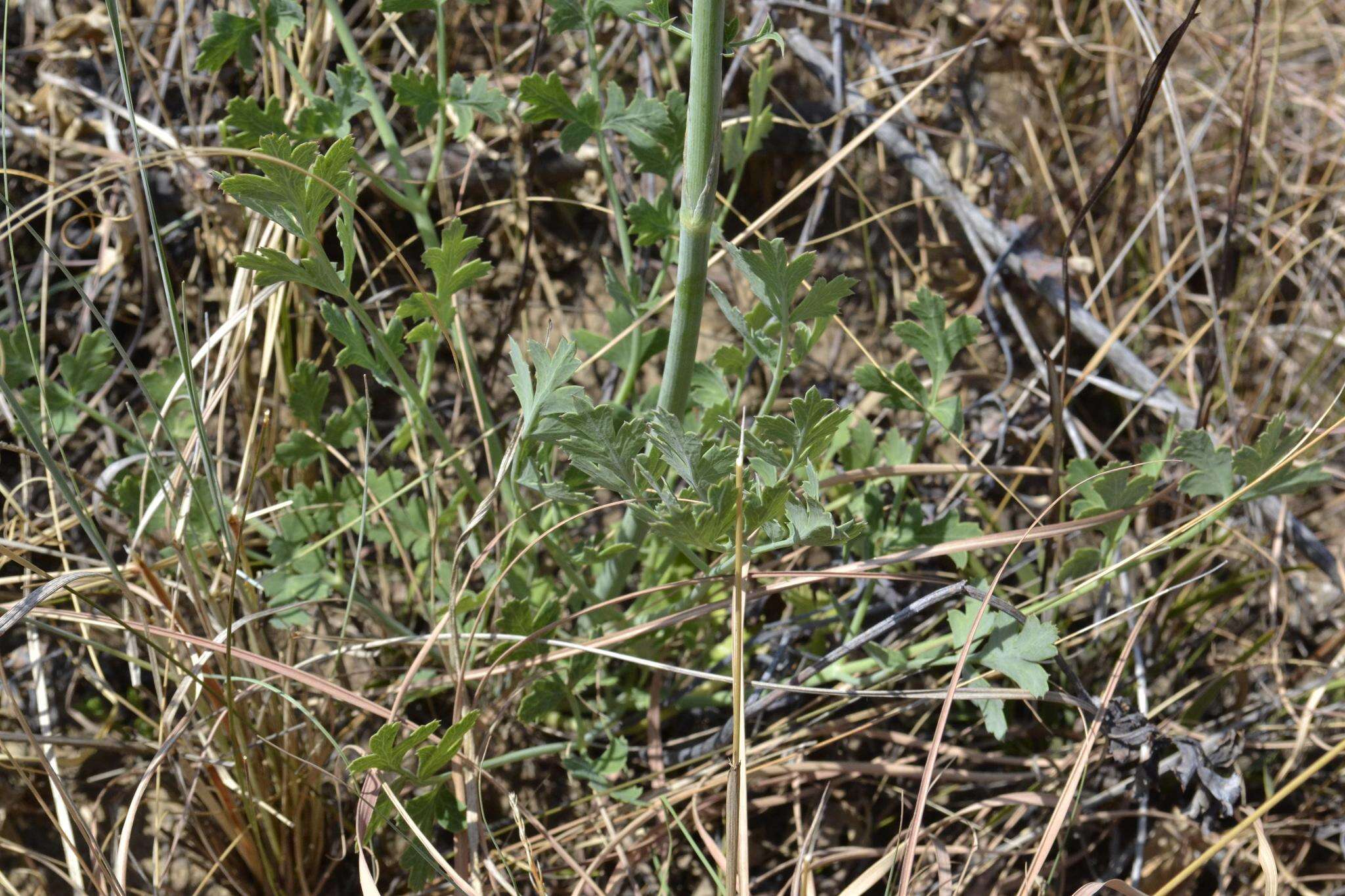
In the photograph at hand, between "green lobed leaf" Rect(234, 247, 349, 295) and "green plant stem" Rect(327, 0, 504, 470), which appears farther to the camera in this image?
"green plant stem" Rect(327, 0, 504, 470)

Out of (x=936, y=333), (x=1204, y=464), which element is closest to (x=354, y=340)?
(x=936, y=333)

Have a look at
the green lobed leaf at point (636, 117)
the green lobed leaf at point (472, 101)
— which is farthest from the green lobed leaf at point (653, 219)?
the green lobed leaf at point (472, 101)

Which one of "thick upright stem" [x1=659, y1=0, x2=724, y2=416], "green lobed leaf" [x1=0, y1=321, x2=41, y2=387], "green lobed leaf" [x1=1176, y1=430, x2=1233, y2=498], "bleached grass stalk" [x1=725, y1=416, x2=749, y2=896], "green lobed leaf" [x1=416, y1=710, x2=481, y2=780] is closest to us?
"thick upright stem" [x1=659, y1=0, x2=724, y2=416]

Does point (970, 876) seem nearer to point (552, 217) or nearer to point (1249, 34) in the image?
point (552, 217)

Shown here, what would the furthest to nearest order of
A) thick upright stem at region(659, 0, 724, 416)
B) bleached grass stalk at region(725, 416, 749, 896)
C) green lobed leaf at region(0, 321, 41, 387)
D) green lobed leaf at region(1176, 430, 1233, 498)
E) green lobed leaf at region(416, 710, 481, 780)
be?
green lobed leaf at region(0, 321, 41, 387) → green lobed leaf at region(1176, 430, 1233, 498) → green lobed leaf at region(416, 710, 481, 780) → bleached grass stalk at region(725, 416, 749, 896) → thick upright stem at region(659, 0, 724, 416)

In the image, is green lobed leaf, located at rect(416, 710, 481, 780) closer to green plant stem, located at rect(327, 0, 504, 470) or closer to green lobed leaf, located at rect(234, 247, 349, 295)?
green plant stem, located at rect(327, 0, 504, 470)

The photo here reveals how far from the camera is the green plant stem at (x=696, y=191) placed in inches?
36.8

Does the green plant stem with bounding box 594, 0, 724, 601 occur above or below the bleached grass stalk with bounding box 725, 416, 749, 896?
above

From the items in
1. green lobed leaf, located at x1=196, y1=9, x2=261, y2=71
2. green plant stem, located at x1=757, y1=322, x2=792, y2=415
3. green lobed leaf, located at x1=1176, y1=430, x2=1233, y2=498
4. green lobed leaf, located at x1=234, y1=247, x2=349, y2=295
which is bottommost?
green lobed leaf, located at x1=1176, y1=430, x2=1233, y2=498

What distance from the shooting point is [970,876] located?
1454 mm

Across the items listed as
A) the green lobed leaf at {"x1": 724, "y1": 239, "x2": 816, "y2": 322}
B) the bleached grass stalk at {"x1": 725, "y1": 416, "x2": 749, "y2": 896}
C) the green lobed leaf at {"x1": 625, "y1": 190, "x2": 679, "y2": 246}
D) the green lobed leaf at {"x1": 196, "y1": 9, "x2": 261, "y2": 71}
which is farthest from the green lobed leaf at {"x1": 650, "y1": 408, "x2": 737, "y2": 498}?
the green lobed leaf at {"x1": 196, "y1": 9, "x2": 261, "y2": 71}

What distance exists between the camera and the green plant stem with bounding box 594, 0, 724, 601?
0.93 meters

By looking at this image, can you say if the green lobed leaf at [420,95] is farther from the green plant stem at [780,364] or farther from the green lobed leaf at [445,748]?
the green lobed leaf at [445,748]

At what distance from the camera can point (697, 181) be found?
1003mm
